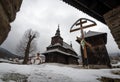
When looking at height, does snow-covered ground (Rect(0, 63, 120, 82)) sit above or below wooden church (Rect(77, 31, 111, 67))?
below

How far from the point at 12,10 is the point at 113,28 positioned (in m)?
2.99

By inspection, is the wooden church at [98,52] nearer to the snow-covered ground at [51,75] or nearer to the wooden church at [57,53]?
the wooden church at [57,53]

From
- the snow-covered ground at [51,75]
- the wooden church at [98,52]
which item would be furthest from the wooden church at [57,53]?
the snow-covered ground at [51,75]

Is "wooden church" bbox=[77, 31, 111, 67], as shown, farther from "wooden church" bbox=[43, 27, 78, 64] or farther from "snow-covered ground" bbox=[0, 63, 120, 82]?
"snow-covered ground" bbox=[0, 63, 120, 82]

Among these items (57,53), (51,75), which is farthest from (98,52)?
(51,75)

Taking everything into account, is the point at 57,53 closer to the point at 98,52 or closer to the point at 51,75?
the point at 98,52

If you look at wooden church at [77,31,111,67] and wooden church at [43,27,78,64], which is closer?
wooden church at [77,31,111,67]

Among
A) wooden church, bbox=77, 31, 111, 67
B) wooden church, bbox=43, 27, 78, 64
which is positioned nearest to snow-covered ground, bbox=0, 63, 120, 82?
wooden church, bbox=77, 31, 111, 67

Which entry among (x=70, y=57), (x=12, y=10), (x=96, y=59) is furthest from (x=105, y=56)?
(x=12, y=10)

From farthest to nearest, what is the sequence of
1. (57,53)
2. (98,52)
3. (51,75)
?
(57,53), (98,52), (51,75)

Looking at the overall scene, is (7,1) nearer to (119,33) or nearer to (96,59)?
(119,33)

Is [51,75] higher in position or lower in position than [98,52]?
lower

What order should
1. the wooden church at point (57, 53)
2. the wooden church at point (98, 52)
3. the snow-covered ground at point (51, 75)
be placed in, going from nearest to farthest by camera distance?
the snow-covered ground at point (51, 75), the wooden church at point (98, 52), the wooden church at point (57, 53)

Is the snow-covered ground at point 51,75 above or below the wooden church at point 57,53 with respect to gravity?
below
